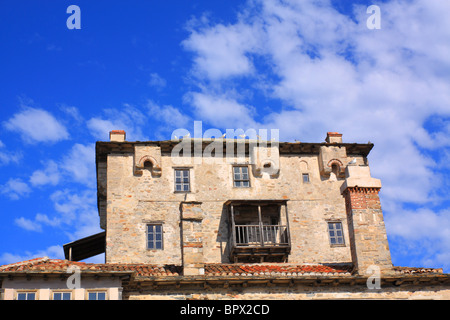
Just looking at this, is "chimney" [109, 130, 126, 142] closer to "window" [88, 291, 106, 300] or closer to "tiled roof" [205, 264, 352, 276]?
"tiled roof" [205, 264, 352, 276]

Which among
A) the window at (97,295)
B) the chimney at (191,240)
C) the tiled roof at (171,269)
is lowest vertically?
the window at (97,295)

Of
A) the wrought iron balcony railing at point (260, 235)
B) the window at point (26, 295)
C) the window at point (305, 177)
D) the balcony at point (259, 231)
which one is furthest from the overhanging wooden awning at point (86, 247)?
the window at point (305, 177)

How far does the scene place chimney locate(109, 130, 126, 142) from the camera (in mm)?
33094

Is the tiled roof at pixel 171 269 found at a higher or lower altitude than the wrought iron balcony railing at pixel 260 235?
lower

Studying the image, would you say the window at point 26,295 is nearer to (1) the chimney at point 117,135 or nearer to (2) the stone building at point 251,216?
(2) the stone building at point 251,216

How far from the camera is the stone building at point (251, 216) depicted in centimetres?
2466

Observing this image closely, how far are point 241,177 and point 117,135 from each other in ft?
21.5

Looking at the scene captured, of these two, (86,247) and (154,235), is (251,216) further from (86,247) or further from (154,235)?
(86,247)

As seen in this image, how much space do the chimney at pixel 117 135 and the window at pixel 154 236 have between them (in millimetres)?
4865

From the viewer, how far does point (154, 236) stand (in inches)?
1214

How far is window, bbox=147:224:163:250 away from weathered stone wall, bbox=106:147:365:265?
25 cm

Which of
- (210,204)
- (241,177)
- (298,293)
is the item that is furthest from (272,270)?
(241,177)

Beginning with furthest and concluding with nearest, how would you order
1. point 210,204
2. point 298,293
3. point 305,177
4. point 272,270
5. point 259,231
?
point 305,177
point 210,204
point 259,231
point 272,270
point 298,293
